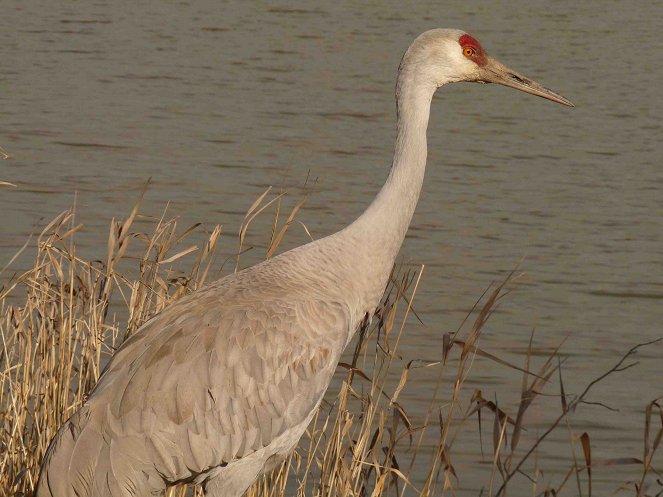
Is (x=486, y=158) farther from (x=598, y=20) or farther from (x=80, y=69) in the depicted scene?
(x=598, y=20)

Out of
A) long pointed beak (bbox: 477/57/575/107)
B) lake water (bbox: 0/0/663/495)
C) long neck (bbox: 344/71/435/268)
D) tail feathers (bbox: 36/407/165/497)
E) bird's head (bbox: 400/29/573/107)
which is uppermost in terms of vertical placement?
bird's head (bbox: 400/29/573/107)

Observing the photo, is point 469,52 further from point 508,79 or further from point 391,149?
point 391,149

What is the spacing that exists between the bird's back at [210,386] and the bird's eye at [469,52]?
963mm

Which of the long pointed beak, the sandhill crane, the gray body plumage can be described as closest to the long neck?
the sandhill crane

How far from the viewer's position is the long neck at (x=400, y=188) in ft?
16.6

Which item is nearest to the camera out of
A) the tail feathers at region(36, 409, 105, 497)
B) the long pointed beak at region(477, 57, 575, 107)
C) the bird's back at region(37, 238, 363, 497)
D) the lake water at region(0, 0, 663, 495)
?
the tail feathers at region(36, 409, 105, 497)

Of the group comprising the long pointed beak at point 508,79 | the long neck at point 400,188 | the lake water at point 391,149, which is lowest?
the lake water at point 391,149

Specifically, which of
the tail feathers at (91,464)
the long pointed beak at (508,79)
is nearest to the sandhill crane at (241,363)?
the tail feathers at (91,464)

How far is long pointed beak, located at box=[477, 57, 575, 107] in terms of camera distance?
17.7 ft

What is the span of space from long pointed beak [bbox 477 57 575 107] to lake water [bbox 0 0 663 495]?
4.46 ft

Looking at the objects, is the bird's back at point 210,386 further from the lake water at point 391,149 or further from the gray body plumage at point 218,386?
the lake water at point 391,149

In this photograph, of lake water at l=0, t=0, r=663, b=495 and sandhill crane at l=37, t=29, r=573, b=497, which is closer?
sandhill crane at l=37, t=29, r=573, b=497

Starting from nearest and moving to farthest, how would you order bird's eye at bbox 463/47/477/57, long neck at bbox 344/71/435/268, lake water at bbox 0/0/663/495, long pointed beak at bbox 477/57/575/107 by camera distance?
long neck at bbox 344/71/435/268, bird's eye at bbox 463/47/477/57, long pointed beak at bbox 477/57/575/107, lake water at bbox 0/0/663/495

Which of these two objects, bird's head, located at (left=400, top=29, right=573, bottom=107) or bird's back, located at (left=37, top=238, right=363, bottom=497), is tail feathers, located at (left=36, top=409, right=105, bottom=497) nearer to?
bird's back, located at (left=37, top=238, right=363, bottom=497)
